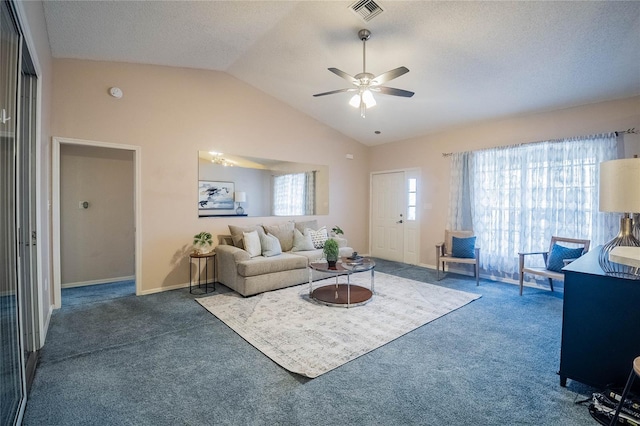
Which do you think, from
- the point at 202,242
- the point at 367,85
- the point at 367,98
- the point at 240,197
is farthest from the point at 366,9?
the point at 202,242

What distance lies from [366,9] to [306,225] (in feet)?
11.7

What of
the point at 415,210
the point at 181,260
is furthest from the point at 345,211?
the point at 181,260

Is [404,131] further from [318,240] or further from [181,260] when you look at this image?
[181,260]

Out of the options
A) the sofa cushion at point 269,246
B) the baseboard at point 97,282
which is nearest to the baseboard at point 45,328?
the baseboard at point 97,282

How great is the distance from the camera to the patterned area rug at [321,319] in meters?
2.56

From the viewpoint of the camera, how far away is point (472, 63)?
364 cm

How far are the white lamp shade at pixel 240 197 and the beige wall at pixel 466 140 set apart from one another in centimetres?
326

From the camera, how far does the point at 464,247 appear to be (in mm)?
4973

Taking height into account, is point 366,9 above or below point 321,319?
above

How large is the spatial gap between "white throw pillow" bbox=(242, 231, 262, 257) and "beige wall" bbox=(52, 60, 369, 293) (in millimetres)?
654

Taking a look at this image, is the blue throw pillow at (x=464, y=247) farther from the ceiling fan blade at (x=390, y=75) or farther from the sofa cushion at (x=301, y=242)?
the ceiling fan blade at (x=390, y=75)

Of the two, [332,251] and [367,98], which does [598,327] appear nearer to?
[332,251]

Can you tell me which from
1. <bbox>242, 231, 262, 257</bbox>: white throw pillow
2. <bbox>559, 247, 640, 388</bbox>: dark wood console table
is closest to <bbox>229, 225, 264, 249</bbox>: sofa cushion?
<bbox>242, 231, 262, 257</bbox>: white throw pillow

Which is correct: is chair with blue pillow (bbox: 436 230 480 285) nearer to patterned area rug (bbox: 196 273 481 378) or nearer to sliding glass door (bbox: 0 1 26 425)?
patterned area rug (bbox: 196 273 481 378)
